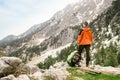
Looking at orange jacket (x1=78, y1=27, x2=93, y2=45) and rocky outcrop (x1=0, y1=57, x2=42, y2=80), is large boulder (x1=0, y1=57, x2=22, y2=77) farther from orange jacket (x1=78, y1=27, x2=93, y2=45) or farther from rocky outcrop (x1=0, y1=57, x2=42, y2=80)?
orange jacket (x1=78, y1=27, x2=93, y2=45)

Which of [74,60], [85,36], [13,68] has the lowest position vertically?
[13,68]

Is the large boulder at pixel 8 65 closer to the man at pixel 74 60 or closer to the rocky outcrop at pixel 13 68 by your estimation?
the rocky outcrop at pixel 13 68

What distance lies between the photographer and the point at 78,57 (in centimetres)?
2555

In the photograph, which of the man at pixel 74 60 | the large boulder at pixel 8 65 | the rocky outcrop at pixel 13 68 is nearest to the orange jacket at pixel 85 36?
the man at pixel 74 60

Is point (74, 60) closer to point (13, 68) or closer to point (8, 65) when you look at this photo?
point (13, 68)

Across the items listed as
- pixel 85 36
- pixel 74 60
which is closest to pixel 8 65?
pixel 74 60

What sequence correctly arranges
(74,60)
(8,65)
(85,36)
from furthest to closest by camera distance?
(8,65) → (74,60) → (85,36)

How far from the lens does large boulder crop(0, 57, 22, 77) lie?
25.4 metres

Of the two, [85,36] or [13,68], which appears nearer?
[85,36]

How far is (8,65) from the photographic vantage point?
26219 millimetres

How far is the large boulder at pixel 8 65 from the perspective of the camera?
2542cm

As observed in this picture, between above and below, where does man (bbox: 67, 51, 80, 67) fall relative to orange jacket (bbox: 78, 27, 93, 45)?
below

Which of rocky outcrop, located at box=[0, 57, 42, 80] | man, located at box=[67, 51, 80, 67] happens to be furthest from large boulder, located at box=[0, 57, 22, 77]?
man, located at box=[67, 51, 80, 67]

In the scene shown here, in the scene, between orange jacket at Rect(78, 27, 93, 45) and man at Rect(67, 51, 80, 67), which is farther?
man at Rect(67, 51, 80, 67)
